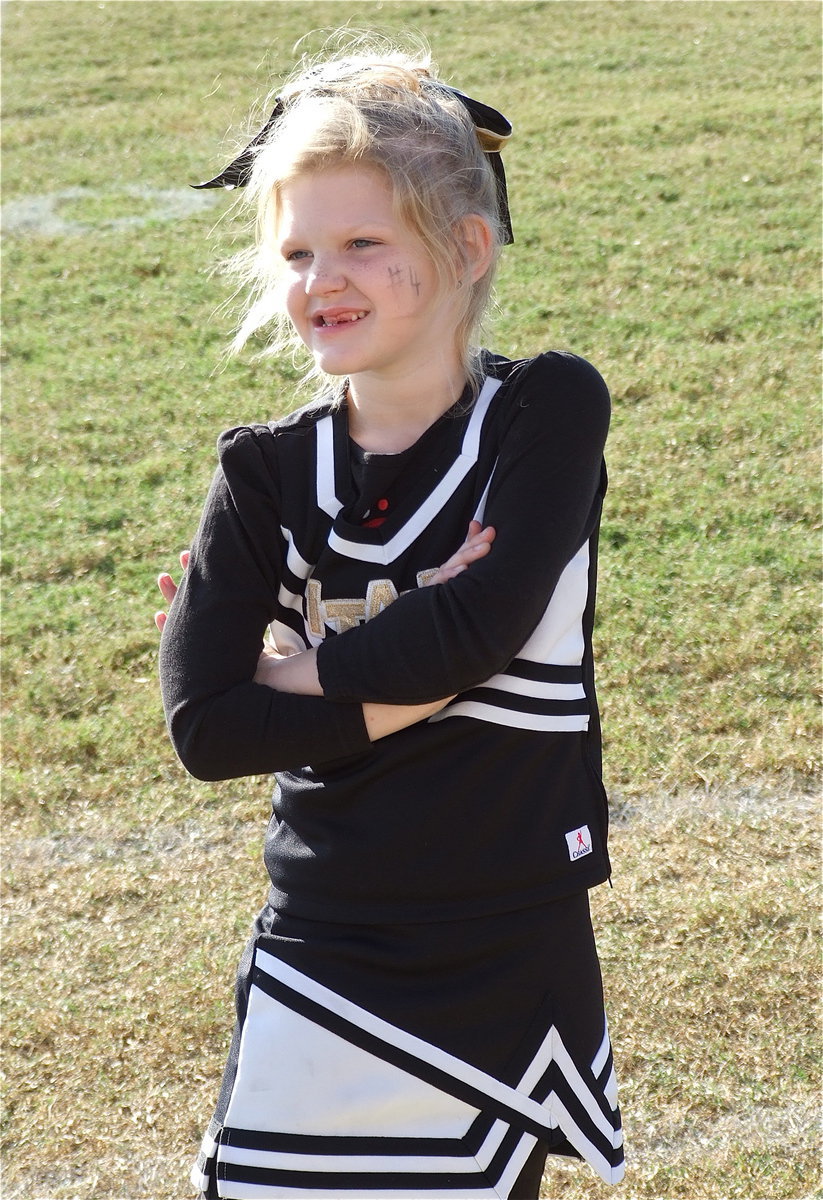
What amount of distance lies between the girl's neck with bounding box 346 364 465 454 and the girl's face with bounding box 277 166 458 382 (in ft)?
0.19

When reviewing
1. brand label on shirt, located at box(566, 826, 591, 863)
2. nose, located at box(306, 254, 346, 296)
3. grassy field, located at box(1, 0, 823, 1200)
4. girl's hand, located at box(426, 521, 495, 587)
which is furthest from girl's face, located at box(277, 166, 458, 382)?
brand label on shirt, located at box(566, 826, 591, 863)

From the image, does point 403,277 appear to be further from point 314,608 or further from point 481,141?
point 314,608

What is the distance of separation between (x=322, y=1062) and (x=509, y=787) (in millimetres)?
403

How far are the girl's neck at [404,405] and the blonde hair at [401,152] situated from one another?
0.04 meters

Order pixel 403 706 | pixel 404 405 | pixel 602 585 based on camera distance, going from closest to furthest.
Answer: pixel 403 706 < pixel 404 405 < pixel 602 585

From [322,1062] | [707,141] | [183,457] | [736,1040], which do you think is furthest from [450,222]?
[707,141]

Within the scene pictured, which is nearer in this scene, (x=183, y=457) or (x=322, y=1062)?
(x=322, y=1062)

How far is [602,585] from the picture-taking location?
4293mm

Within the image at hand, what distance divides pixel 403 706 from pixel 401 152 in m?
0.68

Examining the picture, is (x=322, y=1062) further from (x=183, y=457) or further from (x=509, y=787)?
(x=183, y=457)

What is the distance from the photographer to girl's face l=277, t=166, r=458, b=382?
1.64 metres

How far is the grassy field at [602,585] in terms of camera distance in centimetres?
A: 267

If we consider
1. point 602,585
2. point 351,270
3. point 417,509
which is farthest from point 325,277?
point 602,585

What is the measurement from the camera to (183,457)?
5465 millimetres
